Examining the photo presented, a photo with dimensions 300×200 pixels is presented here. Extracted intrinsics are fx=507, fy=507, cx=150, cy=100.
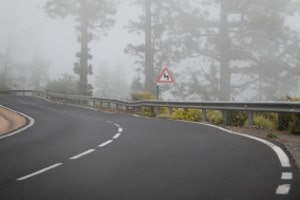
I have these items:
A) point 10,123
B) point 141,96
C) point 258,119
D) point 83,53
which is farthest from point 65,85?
point 258,119

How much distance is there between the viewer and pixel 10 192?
22.5ft

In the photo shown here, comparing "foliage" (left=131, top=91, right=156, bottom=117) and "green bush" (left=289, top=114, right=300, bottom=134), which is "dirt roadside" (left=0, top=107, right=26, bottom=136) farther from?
"green bush" (left=289, top=114, right=300, bottom=134)

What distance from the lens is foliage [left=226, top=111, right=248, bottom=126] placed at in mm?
18922

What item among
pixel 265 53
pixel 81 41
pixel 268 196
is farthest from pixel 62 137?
pixel 81 41

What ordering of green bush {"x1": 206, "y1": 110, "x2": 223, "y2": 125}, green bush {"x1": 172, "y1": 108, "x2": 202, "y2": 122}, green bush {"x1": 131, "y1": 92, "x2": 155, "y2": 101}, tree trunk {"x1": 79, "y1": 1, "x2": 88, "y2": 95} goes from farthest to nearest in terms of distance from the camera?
tree trunk {"x1": 79, "y1": 1, "x2": 88, "y2": 95} < green bush {"x1": 131, "y1": 92, "x2": 155, "y2": 101} < green bush {"x1": 172, "y1": 108, "x2": 202, "y2": 122} < green bush {"x1": 206, "y1": 110, "x2": 223, "y2": 125}

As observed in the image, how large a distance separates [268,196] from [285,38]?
32.3 meters

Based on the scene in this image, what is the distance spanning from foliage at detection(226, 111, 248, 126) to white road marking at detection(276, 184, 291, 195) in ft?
40.1

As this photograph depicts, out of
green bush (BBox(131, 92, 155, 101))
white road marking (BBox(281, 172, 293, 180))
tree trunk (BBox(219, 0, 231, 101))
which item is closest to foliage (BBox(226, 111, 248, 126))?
white road marking (BBox(281, 172, 293, 180))

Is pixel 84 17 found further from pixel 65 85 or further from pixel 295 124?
pixel 295 124

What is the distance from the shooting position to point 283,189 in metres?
6.53

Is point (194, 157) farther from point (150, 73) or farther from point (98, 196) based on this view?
point (150, 73)

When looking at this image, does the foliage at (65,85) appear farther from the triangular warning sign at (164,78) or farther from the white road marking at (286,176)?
the white road marking at (286,176)

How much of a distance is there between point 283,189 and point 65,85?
42.9 m

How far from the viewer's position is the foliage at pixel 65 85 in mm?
47750
